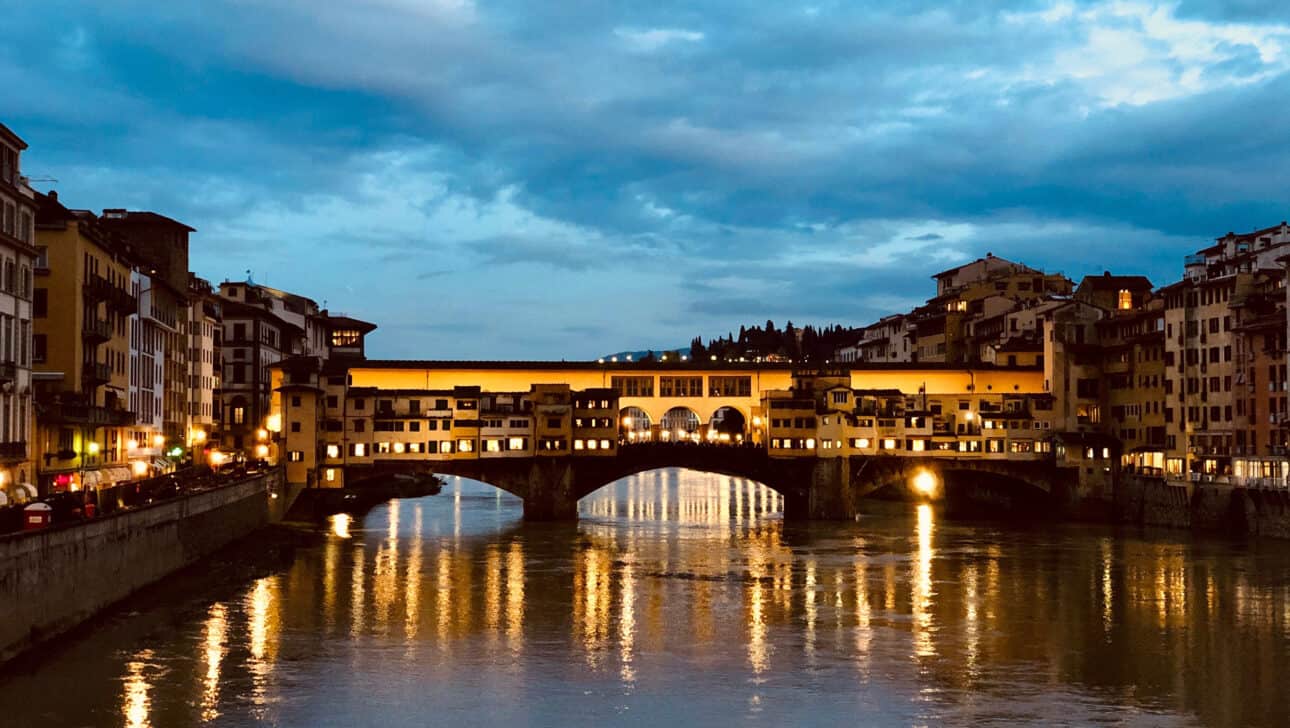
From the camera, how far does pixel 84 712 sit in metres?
35.8

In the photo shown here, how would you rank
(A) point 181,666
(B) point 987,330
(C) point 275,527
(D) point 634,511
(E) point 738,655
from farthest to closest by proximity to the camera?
1. (B) point 987,330
2. (D) point 634,511
3. (C) point 275,527
4. (E) point 738,655
5. (A) point 181,666

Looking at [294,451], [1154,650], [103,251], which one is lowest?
[1154,650]

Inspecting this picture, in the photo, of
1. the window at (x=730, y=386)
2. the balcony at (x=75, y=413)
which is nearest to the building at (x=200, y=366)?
the balcony at (x=75, y=413)

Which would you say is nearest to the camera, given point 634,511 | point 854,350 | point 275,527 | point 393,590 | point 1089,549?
point 393,590

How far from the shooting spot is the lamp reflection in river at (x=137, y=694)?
35463mm

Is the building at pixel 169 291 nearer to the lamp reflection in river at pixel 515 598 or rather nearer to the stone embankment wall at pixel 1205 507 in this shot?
the lamp reflection in river at pixel 515 598

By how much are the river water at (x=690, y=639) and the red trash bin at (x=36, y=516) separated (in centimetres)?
354

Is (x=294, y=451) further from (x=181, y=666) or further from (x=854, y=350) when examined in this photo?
(x=854, y=350)

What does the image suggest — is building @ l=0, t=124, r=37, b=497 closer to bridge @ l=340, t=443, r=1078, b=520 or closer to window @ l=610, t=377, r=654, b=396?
bridge @ l=340, t=443, r=1078, b=520

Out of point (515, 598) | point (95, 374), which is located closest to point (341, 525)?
point (95, 374)

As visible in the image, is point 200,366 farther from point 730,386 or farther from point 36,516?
point 36,516

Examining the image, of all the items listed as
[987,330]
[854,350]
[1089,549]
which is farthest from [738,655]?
[854,350]

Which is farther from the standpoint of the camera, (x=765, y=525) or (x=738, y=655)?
(x=765, y=525)

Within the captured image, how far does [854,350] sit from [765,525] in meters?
94.4
